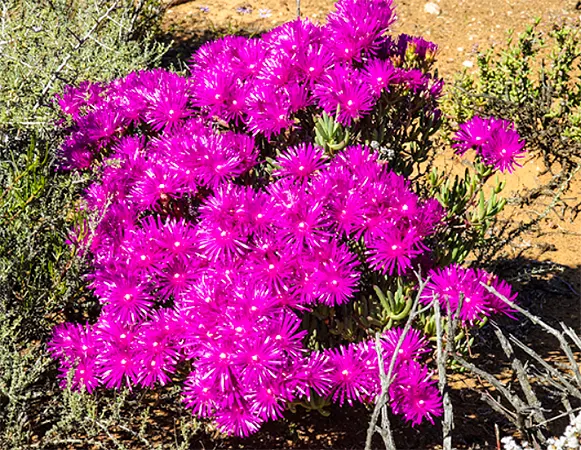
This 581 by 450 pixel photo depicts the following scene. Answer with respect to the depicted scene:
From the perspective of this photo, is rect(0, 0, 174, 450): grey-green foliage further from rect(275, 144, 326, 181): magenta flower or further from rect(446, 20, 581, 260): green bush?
rect(446, 20, 581, 260): green bush

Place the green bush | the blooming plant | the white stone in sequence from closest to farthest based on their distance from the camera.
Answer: the blooming plant → the green bush → the white stone

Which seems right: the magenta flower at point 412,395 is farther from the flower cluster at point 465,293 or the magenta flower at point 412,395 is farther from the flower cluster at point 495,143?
the flower cluster at point 495,143

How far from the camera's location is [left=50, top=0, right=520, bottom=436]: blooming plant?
2.32m

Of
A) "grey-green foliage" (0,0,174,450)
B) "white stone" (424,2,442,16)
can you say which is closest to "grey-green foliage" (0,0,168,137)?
"grey-green foliage" (0,0,174,450)

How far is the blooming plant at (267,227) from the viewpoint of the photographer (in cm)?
232

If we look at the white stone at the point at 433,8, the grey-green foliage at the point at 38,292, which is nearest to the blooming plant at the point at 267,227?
the grey-green foliage at the point at 38,292

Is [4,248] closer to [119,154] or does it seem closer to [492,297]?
[119,154]

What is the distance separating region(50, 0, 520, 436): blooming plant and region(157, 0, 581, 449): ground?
43 centimetres

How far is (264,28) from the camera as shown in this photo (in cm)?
701

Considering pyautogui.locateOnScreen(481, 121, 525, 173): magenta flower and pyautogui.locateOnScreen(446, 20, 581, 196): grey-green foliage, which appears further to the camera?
pyautogui.locateOnScreen(446, 20, 581, 196): grey-green foliage

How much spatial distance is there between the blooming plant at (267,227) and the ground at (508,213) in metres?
0.43

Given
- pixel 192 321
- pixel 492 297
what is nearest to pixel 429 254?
pixel 492 297

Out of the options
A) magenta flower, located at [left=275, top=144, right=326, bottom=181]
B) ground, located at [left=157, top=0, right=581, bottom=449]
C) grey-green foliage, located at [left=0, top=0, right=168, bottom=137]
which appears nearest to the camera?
magenta flower, located at [left=275, top=144, right=326, bottom=181]

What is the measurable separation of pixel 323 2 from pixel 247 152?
5078 millimetres
